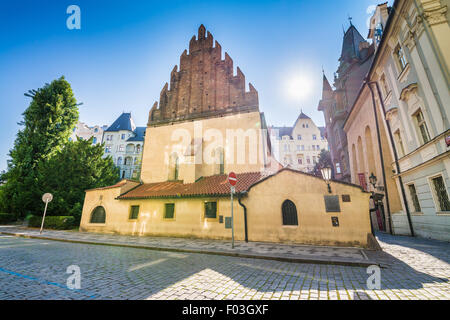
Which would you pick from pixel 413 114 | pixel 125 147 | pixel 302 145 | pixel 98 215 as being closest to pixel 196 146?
pixel 98 215

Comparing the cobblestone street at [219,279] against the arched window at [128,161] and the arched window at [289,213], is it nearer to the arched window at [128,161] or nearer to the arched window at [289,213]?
the arched window at [289,213]

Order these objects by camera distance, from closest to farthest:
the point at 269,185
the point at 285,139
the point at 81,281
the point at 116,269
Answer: the point at 81,281, the point at 116,269, the point at 269,185, the point at 285,139

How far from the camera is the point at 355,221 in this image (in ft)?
28.6

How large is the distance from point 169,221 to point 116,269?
7430 mm

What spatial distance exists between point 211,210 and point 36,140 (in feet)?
87.6

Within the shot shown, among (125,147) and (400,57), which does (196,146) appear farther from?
(125,147)

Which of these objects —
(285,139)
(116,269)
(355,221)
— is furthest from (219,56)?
(285,139)

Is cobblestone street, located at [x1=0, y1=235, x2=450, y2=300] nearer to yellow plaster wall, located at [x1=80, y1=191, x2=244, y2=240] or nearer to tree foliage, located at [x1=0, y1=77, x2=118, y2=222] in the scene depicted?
yellow plaster wall, located at [x1=80, y1=191, x2=244, y2=240]

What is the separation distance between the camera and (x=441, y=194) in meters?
8.96

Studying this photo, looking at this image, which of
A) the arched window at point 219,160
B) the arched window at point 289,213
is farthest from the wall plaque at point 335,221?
the arched window at point 219,160

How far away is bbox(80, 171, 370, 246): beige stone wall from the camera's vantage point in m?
8.82

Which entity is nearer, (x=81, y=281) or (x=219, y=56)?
(x=81, y=281)
